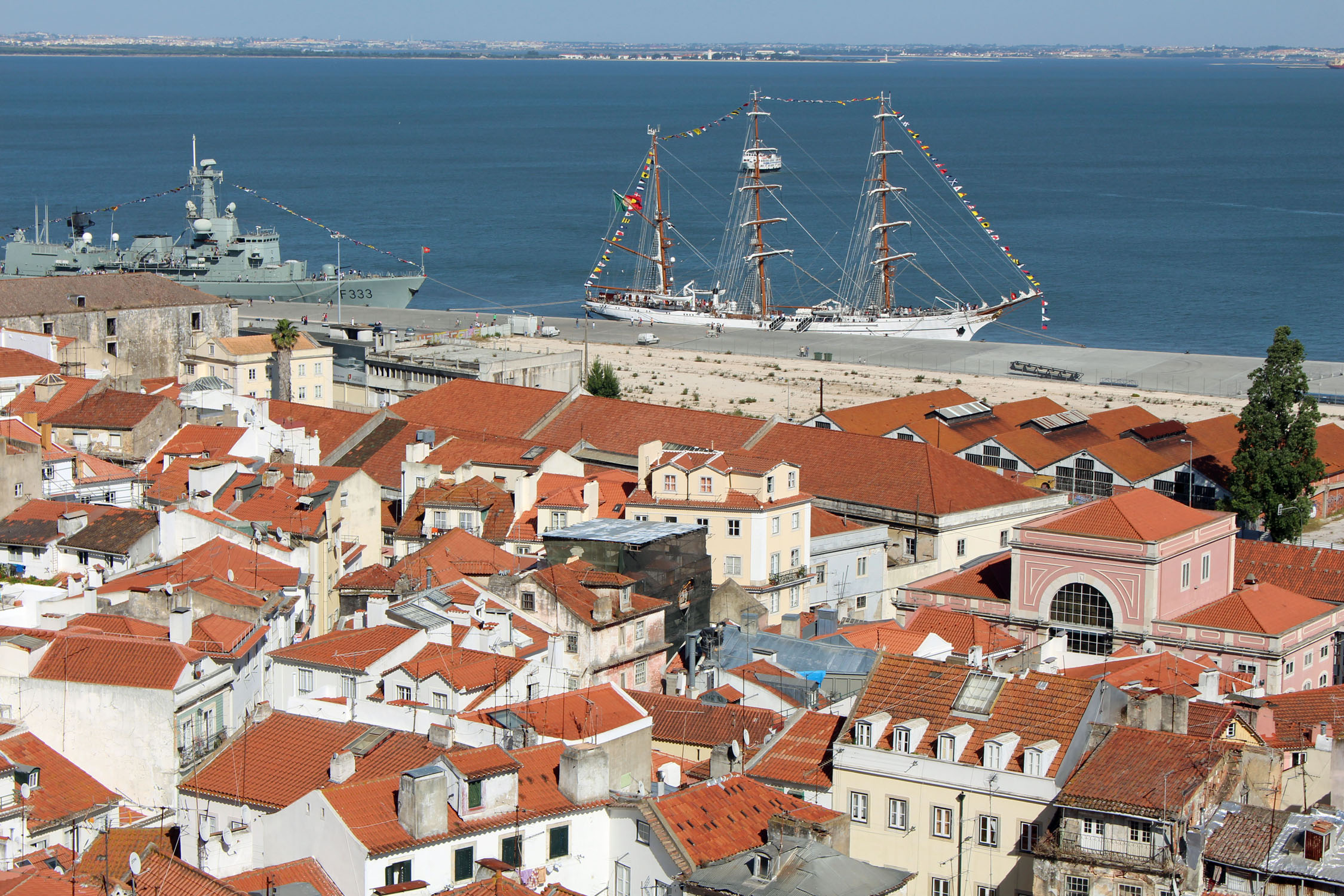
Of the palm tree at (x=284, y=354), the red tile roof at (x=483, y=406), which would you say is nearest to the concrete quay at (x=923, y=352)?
the palm tree at (x=284, y=354)

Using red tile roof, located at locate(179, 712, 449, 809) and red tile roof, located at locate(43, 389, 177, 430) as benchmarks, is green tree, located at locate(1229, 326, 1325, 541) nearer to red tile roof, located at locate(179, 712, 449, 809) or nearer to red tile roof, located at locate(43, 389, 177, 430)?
red tile roof, located at locate(43, 389, 177, 430)

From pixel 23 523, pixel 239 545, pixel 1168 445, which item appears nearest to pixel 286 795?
pixel 239 545

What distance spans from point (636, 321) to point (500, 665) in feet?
280

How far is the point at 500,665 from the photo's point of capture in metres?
32.6

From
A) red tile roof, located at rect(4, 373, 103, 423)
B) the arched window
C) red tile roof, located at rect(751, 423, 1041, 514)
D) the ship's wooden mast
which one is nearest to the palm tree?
red tile roof, located at rect(4, 373, 103, 423)

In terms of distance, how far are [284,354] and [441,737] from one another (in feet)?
137

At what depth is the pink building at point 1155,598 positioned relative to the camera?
1599 inches

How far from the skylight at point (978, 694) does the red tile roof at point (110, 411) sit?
31.5 metres

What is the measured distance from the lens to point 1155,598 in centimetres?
4162

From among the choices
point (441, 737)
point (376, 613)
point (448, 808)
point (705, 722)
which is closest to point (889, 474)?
point (376, 613)

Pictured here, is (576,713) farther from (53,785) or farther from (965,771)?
(53,785)

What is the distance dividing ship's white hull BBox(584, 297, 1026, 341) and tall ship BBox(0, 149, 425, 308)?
18.1 meters

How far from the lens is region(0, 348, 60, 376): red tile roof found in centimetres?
5762

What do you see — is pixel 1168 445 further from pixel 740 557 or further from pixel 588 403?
pixel 740 557
